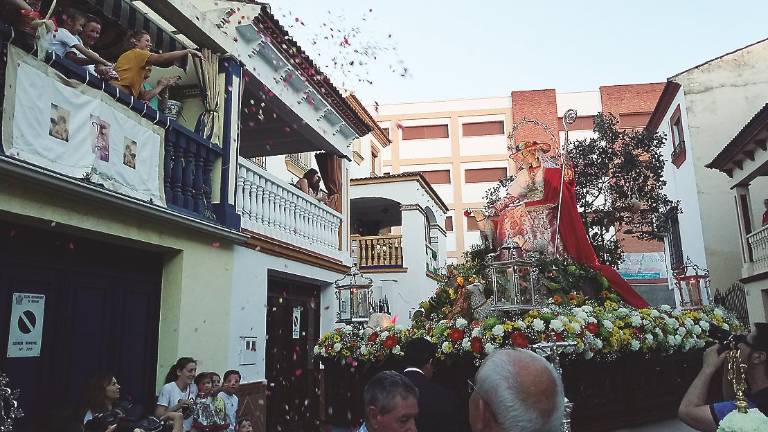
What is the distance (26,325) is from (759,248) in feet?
55.7

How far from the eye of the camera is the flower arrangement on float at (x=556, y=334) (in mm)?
5660

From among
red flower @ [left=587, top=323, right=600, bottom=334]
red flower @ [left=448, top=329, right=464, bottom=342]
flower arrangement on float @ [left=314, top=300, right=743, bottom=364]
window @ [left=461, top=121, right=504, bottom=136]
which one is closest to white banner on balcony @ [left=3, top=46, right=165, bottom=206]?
flower arrangement on float @ [left=314, top=300, right=743, bottom=364]

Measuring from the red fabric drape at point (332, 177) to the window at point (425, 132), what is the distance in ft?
79.1

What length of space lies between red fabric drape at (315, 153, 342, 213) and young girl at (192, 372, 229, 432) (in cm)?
643

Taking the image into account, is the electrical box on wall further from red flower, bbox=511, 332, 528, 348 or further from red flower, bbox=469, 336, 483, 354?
red flower, bbox=511, 332, 528, 348

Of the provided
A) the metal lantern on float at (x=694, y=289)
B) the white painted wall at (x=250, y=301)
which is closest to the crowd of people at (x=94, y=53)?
the white painted wall at (x=250, y=301)

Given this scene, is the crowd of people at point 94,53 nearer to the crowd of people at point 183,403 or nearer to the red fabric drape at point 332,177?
the crowd of people at point 183,403

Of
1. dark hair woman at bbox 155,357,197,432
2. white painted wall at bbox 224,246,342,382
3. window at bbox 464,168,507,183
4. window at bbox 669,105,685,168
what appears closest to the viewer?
dark hair woman at bbox 155,357,197,432

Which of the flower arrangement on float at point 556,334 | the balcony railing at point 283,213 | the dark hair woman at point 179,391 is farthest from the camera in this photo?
the balcony railing at point 283,213

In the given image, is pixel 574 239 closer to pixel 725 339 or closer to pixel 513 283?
pixel 513 283

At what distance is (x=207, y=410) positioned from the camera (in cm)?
585

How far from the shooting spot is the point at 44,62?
5.10 metres

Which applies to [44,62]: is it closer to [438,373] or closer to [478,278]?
[438,373]

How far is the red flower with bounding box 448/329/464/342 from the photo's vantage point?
592cm
